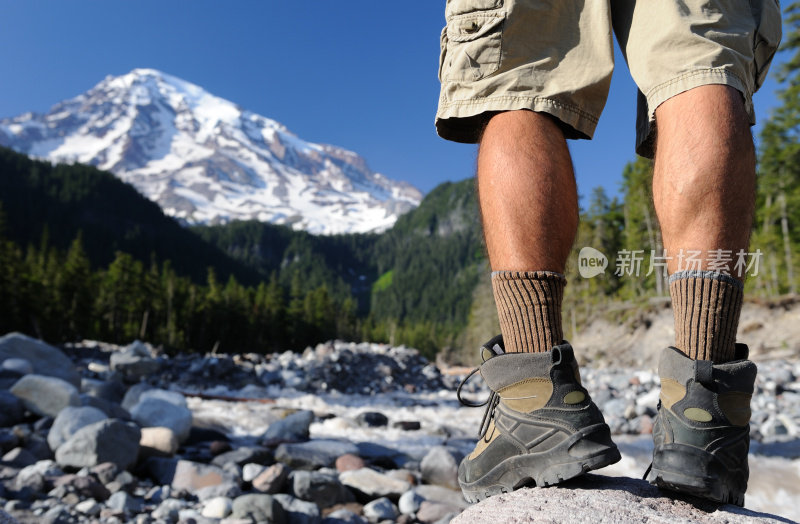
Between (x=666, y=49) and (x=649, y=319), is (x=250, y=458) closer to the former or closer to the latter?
(x=666, y=49)

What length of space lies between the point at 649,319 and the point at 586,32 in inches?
898

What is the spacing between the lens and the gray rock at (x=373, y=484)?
15.2 feet

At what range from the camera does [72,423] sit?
5.21 metres

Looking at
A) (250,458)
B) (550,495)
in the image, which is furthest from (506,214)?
(250,458)

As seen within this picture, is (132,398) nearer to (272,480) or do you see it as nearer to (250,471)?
(250,471)

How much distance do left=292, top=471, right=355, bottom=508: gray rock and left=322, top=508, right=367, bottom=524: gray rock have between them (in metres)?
0.25

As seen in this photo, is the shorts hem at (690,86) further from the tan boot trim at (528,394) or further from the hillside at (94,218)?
the hillside at (94,218)

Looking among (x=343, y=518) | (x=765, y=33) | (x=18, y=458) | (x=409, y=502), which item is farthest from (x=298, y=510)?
(x=765, y=33)

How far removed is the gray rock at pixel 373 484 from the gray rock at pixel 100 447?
194cm

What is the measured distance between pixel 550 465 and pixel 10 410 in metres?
6.74

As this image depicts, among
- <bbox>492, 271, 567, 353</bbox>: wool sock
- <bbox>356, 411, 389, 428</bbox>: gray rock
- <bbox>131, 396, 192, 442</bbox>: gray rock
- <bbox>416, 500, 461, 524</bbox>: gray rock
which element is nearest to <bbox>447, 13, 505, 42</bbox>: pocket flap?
<bbox>492, 271, 567, 353</bbox>: wool sock

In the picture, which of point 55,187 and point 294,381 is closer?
point 294,381

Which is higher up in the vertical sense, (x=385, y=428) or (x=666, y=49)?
(x=666, y=49)

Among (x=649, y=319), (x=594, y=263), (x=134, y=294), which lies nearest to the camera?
(x=594, y=263)
